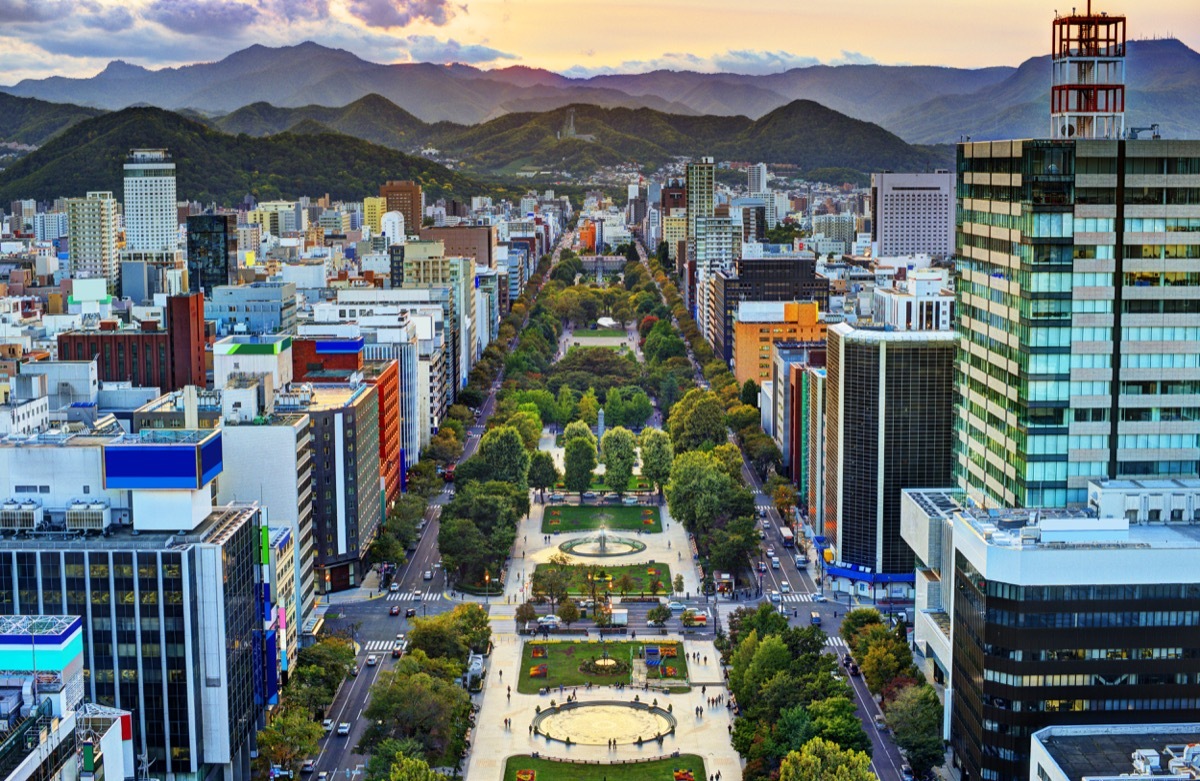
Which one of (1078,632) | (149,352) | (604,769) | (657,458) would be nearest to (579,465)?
(657,458)

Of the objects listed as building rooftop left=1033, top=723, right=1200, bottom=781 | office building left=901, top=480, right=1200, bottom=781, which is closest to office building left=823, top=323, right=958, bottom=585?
office building left=901, top=480, right=1200, bottom=781

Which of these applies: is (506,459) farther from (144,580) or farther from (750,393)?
(144,580)

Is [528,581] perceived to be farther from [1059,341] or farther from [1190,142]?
[1190,142]

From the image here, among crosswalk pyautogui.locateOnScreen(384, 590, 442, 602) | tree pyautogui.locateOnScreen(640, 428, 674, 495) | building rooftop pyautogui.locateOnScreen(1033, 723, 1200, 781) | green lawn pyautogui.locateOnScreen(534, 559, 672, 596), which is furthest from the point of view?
tree pyautogui.locateOnScreen(640, 428, 674, 495)

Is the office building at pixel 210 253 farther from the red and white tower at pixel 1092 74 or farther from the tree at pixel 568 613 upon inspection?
the red and white tower at pixel 1092 74

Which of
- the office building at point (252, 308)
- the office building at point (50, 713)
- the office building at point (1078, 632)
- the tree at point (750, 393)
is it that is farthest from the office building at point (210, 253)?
the office building at point (50, 713)

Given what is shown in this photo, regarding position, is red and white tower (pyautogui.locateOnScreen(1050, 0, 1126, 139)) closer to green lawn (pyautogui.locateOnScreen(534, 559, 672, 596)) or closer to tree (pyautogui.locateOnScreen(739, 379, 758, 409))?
green lawn (pyautogui.locateOnScreen(534, 559, 672, 596))
